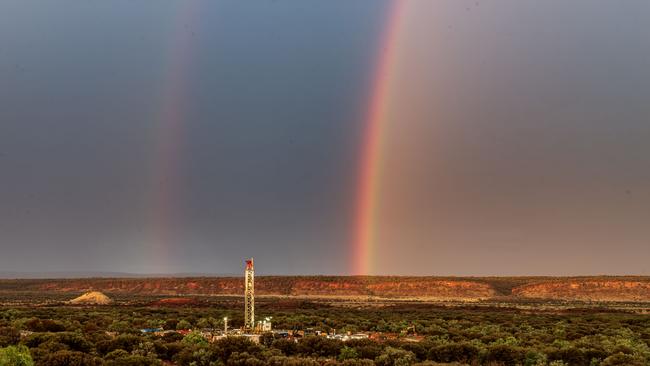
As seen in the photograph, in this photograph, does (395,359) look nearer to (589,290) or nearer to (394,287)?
(589,290)

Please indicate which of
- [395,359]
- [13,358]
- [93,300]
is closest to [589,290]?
[93,300]

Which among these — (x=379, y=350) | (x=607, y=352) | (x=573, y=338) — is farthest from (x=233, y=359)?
(x=573, y=338)

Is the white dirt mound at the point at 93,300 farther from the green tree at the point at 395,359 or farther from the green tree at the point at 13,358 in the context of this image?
the green tree at the point at 395,359

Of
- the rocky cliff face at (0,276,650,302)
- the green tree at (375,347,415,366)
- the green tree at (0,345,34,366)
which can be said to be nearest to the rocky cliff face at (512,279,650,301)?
the rocky cliff face at (0,276,650,302)

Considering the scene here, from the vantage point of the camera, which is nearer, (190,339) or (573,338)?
(190,339)

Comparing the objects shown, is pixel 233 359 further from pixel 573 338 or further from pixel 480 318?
pixel 480 318

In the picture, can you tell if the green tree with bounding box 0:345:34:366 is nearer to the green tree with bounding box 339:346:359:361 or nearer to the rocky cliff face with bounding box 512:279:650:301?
the green tree with bounding box 339:346:359:361

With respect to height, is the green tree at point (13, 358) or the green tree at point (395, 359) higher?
the green tree at point (13, 358)

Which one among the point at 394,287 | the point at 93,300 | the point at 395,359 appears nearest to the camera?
the point at 395,359

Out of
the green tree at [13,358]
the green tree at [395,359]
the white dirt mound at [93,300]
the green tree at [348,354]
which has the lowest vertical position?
the white dirt mound at [93,300]

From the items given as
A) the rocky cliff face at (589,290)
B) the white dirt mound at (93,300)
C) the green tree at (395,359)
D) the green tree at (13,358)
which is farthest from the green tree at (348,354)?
the rocky cliff face at (589,290)

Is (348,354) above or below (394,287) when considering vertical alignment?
above
